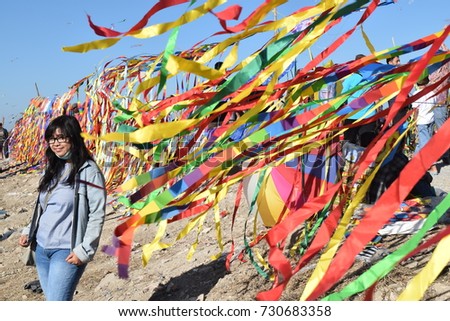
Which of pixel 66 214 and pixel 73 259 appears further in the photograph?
pixel 66 214

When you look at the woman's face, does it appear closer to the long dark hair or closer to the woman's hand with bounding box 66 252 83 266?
the long dark hair

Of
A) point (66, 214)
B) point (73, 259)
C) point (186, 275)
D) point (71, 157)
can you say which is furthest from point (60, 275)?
point (186, 275)

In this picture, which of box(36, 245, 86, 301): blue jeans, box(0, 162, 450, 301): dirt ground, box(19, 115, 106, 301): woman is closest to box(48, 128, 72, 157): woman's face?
box(19, 115, 106, 301): woman

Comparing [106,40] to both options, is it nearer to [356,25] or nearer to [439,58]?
[356,25]

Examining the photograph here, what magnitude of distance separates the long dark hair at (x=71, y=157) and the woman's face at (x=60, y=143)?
17 millimetres

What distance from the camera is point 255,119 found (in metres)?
1.97

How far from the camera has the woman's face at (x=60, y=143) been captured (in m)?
2.93

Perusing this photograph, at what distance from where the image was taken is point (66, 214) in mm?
2902

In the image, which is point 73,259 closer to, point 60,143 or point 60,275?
point 60,275

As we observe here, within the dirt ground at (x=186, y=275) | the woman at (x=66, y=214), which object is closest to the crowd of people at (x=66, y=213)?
the woman at (x=66, y=214)

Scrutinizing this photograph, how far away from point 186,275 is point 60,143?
177 centimetres

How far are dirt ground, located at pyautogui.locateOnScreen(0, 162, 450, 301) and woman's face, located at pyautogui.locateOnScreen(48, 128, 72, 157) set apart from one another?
1.40 meters
